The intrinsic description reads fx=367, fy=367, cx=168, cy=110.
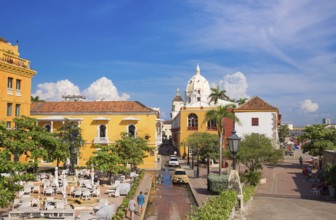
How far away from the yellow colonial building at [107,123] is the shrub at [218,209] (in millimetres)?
29717

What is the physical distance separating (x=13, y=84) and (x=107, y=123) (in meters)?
13.5

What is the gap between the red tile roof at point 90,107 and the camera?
148 ft

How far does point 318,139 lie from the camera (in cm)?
4088

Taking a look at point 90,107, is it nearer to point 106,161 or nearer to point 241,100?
point 106,161

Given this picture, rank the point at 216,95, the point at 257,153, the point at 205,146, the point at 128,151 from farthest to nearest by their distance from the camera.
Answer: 1. the point at 216,95
2. the point at 205,146
3. the point at 128,151
4. the point at 257,153

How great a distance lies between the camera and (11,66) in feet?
108

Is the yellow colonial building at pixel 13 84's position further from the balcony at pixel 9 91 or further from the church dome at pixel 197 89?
the church dome at pixel 197 89

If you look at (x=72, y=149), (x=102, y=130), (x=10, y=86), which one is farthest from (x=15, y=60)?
(x=102, y=130)

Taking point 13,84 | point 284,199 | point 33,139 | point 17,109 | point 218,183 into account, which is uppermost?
point 13,84

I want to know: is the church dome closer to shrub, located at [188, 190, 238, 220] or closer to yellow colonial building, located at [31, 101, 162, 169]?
yellow colonial building, located at [31, 101, 162, 169]

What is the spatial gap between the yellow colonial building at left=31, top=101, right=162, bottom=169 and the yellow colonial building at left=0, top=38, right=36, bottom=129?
8.69 meters

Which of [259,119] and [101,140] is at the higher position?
[259,119]

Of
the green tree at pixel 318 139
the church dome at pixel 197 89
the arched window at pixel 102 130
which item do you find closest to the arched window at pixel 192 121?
the arched window at pixel 102 130

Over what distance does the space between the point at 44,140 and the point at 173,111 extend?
8714 cm
